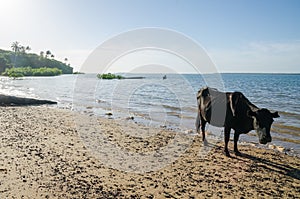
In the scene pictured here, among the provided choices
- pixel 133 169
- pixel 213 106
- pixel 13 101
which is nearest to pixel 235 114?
pixel 213 106

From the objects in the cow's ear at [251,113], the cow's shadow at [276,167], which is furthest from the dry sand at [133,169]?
the cow's ear at [251,113]

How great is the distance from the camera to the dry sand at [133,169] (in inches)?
202

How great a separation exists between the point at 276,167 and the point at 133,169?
3929 mm

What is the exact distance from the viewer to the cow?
6750 millimetres

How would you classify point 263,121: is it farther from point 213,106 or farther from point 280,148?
point 280,148

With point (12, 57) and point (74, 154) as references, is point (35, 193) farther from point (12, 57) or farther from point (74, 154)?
point (12, 57)

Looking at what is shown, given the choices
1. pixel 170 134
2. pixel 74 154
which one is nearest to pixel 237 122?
pixel 170 134

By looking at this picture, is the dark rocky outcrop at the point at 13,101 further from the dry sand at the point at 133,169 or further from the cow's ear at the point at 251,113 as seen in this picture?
the cow's ear at the point at 251,113

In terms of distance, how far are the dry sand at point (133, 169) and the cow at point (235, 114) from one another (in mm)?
876

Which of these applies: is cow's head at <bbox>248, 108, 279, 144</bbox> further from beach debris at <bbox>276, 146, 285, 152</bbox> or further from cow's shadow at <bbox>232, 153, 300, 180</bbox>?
beach debris at <bbox>276, 146, 285, 152</bbox>

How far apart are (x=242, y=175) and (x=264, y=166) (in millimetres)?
1185

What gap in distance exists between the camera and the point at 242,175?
6.23 metres

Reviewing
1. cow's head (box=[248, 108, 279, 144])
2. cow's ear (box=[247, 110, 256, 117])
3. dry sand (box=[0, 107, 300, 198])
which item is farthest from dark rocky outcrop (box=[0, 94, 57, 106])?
cow's head (box=[248, 108, 279, 144])

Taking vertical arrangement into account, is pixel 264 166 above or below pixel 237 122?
below
